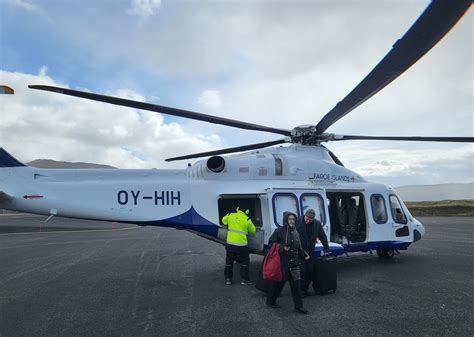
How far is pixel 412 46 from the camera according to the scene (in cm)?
495

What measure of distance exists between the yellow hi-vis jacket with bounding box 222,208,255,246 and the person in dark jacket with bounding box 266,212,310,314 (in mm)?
1715

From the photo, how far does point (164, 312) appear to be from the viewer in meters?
5.79

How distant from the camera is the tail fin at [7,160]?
7.84 meters

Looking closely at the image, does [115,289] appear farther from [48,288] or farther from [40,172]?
[40,172]

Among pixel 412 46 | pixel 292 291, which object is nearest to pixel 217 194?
pixel 292 291

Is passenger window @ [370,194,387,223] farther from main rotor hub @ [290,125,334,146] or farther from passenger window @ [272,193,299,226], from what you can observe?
passenger window @ [272,193,299,226]

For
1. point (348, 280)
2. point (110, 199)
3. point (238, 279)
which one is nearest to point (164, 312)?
point (238, 279)

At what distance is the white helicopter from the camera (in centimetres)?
787

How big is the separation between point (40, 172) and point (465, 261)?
11772mm

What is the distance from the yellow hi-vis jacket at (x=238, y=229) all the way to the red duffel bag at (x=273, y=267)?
5.69 feet

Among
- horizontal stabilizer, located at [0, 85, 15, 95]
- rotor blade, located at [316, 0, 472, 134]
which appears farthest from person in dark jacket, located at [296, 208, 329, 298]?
horizontal stabilizer, located at [0, 85, 15, 95]

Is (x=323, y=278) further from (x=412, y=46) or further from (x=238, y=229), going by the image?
Result: (x=412, y=46)

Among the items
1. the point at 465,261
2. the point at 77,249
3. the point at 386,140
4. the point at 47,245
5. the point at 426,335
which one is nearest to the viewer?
the point at 426,335

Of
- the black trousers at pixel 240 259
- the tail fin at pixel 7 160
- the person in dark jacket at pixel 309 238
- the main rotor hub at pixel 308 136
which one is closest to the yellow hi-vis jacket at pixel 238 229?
the black trousers at pixel 240 259
